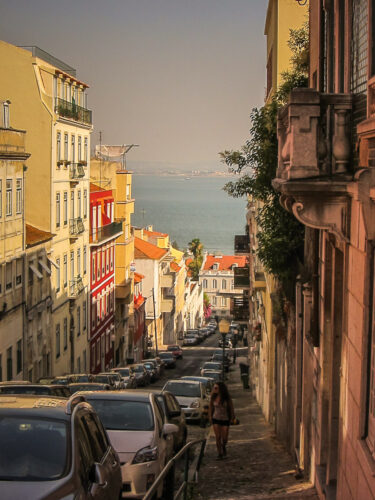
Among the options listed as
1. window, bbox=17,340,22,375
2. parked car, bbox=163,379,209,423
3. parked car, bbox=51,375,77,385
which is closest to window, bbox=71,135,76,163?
window, bbox=17,340,22,375

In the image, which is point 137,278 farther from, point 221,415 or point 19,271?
point 221,415

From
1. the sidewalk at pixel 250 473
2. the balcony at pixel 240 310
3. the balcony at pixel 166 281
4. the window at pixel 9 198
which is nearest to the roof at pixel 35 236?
the window at pixel 9 198

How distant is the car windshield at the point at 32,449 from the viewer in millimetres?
7402

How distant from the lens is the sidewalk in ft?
44.2

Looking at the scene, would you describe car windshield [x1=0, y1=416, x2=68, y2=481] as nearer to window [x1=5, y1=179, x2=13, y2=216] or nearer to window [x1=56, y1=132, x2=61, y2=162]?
window [x1=5, y1=179, x2=13, y2=216]

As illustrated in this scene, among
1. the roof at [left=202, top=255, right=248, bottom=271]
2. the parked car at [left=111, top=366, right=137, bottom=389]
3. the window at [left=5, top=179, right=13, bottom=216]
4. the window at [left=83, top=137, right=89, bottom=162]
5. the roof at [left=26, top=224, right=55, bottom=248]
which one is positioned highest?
the window at [left=83, top=137, right=89, bottom=162]

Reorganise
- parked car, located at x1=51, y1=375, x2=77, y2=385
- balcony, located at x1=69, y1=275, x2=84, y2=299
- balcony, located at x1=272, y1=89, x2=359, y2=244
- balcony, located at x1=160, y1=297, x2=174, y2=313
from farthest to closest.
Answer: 1. balcony, located at x1=160, y1=297, x2=174, y2=313
2. balcony, located at x1=69, y1=275, x2=84, y2=299
3. parked car, located at x1=51, y1=375, x2=77, y2=385
4. balcony, located at x1=272, y1=89, x2=359, y2=244

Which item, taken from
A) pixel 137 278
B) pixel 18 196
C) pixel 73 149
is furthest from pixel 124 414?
pixel 137 278

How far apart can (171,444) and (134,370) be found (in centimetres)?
3477

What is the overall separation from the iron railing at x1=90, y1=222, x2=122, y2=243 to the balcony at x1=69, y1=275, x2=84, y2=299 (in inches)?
191

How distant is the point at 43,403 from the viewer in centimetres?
876

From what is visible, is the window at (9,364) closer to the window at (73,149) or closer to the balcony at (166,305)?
the window at (73,149)

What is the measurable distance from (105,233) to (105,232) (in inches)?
2.6

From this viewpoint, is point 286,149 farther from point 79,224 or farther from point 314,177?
point 79,224
